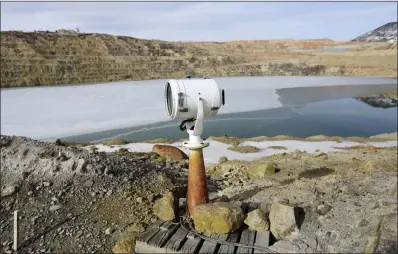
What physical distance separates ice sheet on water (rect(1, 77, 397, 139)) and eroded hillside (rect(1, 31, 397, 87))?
5105 mm

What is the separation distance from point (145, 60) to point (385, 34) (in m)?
43.5

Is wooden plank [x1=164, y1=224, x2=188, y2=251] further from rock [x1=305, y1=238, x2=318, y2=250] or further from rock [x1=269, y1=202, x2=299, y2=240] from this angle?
rock [x1=305, y1=238, x2=318, y2=250]

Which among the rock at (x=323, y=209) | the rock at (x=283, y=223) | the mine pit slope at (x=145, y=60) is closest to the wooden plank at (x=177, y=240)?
the rock at (x=283, y=223)

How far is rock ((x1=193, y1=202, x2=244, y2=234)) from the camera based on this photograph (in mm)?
4637

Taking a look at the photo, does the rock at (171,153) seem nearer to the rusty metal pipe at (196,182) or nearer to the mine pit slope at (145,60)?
the rusty metal pipe at (196,182)

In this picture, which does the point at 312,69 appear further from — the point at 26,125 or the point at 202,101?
the point at 202,101

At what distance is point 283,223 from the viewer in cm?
459

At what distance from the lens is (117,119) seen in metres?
21.6

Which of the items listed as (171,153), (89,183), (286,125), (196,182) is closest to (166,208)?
(196,182)

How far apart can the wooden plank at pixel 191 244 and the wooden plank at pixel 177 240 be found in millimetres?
47

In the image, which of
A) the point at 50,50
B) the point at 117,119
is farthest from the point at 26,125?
the point at 50,50

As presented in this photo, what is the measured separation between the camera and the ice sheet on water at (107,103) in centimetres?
1973

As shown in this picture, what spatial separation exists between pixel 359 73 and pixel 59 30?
125ft

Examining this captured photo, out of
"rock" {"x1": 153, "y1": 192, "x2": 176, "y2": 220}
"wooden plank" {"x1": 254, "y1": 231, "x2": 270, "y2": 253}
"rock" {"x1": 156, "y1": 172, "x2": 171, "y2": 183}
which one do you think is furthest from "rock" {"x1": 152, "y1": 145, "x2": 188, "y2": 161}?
"wooden plank" {"x1": 254, "y1": 231, "x2": 270, "y2": 253}
